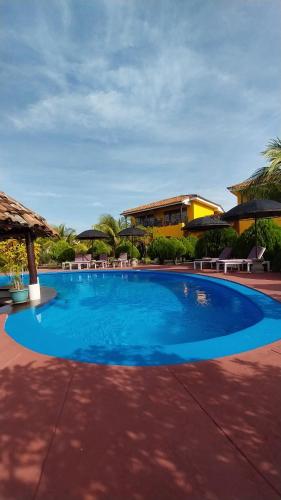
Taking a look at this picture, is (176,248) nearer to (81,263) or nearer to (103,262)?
(103,262)

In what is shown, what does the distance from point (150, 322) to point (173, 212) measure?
81.8 feet

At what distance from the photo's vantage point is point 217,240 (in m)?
18.0

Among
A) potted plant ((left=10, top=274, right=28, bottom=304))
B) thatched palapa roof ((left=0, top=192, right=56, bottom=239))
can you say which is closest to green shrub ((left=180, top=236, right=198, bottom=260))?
thatched palapa roof ((left=0, top=192, right=56, bottom=239))

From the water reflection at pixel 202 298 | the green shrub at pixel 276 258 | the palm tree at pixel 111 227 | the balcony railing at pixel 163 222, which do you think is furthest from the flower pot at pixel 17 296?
the balcony railing at pixel 163 222

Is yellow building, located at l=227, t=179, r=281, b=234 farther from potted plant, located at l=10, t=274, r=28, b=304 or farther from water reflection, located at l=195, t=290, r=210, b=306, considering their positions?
potted plant, located at l=10, t=274, r=28, b=304

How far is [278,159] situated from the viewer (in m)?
13.8

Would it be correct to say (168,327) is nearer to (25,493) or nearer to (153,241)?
(25,493)

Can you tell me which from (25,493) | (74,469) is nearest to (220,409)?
(74,469)

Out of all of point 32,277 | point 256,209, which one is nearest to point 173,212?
point 256,209

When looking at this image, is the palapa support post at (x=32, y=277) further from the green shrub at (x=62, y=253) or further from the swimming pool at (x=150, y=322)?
Result: the green shrub at (x=62, y=253)

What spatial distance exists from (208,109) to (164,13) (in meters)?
5.10

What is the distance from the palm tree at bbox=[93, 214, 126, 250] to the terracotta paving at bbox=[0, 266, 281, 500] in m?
21.0

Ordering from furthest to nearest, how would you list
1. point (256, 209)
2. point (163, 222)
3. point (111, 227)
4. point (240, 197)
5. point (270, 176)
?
point (163, 222) < point (111, 227) < point (240, 197) < point (270, 176) < point (256, 209)

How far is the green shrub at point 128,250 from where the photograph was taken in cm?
2261
